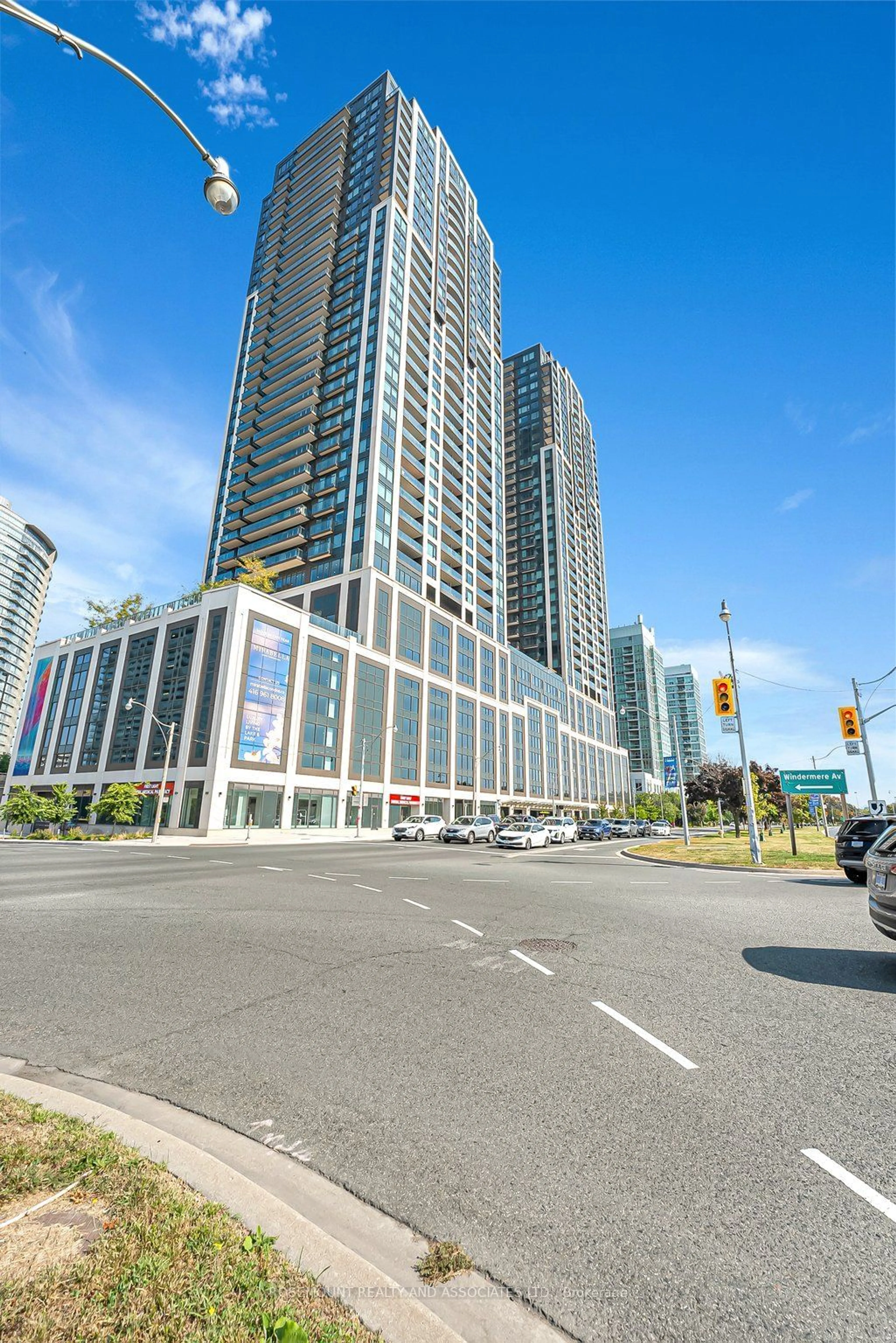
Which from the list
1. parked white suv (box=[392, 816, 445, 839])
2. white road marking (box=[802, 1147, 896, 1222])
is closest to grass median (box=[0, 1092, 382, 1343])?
white road marking (box=[802, 1147, 896, 1222])

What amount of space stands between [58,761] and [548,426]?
110560mm

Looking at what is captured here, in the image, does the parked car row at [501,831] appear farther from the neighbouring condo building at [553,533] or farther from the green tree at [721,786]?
the neighbouring condo building at [553,533]

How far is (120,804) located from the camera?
45.1m

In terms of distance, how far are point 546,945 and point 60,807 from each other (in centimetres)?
5154

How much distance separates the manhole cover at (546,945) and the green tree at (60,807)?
50739mm

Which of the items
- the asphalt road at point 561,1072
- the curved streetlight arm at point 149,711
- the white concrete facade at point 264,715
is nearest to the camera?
the asphalt road at point 561,1072

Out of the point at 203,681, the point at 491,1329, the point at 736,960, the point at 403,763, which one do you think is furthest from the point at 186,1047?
the point at 403,763

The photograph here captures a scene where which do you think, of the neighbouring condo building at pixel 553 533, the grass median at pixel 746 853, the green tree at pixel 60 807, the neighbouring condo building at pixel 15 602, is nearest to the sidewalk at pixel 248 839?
the green tree at pixel 60 807

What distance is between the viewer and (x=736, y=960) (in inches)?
292

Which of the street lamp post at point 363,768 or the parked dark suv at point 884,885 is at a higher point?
the street lamp post at point 363,768

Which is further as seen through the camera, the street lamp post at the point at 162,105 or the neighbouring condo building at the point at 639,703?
the neighbouring condo building at the point at 639,703

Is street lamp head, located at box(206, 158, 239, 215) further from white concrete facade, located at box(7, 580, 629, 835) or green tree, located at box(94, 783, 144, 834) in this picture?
green tree, located at box(94, 783, 144, 834)

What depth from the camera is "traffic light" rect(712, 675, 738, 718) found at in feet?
84.5

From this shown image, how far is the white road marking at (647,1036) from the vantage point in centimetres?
446
